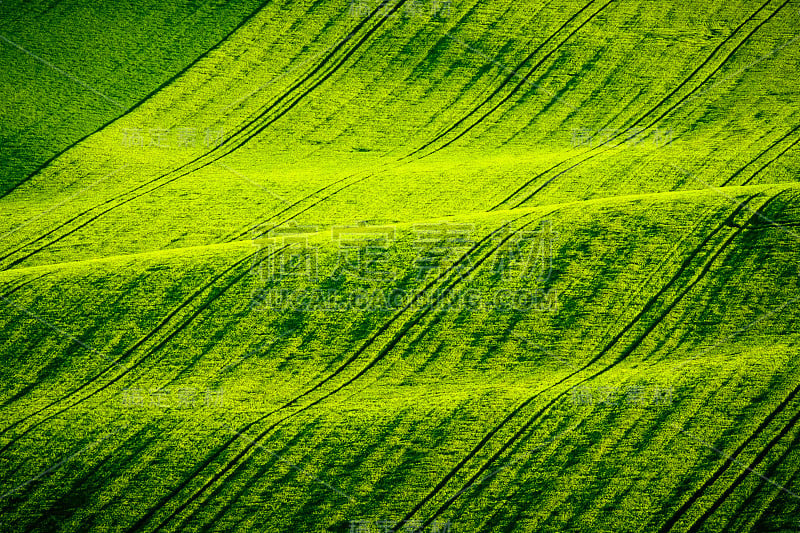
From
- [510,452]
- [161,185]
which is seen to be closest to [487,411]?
[510,452]

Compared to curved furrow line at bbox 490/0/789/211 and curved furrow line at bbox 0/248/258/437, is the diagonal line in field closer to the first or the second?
curved furrow line at bbox 0/248/258/437

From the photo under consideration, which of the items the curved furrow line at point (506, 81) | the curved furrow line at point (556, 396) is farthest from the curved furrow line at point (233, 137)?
the curved furrow line at point (556, 396)

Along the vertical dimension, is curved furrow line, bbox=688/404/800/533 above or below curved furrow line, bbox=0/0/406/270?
below

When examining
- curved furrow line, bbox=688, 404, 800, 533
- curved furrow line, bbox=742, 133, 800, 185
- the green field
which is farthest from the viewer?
curved furrow line, bbox=742, 133, 800, 185

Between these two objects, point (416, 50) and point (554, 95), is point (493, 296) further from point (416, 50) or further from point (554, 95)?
point (416, 50)

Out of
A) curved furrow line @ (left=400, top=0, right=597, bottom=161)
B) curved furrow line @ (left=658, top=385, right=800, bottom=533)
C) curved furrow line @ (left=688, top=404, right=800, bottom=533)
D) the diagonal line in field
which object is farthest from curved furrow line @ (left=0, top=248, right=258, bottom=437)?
curved furrow line @ (left=688, top=404, right=800, bottom=533)

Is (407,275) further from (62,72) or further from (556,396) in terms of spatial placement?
(62,72)

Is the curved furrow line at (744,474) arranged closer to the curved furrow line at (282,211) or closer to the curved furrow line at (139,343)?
the curved furrow line at (139,343)
